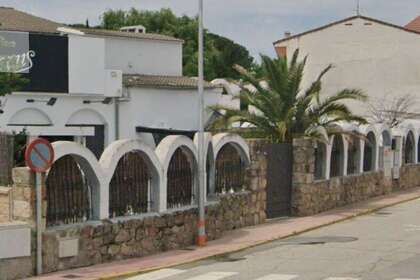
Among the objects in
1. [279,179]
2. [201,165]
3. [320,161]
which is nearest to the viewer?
[201,165]

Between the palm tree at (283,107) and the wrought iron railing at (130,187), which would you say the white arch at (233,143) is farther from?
the wrought iron railing at (130,187)

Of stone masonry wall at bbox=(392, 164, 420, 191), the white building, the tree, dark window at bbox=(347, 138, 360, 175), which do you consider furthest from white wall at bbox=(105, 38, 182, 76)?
the tree

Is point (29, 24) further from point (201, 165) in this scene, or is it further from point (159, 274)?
point (159, 274)

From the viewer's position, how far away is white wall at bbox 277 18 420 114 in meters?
46.3

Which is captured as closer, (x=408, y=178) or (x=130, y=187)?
(x=130, y=187)

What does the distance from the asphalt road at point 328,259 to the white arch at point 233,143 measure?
283cm

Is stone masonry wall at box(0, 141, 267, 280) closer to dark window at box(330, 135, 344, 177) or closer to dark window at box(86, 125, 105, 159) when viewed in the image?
dark window at box(330, 135, 344, 177)

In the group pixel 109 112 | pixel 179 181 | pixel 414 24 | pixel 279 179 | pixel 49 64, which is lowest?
pixel 279 179

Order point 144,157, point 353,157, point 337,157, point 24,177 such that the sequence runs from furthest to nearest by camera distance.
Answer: point 353,157 → point 337,157 → point 144,157 → point 24,177

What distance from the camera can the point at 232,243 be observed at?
1834cm

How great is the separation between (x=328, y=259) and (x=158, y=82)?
26144mm

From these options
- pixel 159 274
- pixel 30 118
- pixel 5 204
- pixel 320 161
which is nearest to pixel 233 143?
pixel 320 161

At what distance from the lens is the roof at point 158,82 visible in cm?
3906

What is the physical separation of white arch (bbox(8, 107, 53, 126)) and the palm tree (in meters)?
13.2
